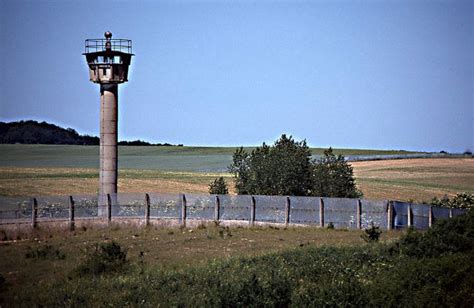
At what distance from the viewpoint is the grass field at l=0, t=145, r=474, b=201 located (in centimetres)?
7731

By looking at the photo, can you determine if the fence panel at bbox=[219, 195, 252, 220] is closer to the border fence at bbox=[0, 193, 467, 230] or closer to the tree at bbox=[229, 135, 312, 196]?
the border fence at bbox=[0, 193, 467, 230]

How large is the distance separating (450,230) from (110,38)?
107 feet

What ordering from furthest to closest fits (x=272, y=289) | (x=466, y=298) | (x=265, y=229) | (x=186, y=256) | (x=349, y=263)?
(x=265, y=229)
(x=186, y=256)
(x=349, y=263)
(x=272, y=289)
(x=466, y=298)

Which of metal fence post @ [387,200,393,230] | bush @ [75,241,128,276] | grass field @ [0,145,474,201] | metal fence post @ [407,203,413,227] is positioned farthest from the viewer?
grass field @ [0,145,474,201]

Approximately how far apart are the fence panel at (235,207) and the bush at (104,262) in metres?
16.5

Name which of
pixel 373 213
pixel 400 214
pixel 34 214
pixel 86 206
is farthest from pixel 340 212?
pixel 34 214

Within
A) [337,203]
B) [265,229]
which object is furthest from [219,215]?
[337,203]

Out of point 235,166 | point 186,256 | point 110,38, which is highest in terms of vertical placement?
point 110,38

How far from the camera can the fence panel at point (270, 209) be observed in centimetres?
5062

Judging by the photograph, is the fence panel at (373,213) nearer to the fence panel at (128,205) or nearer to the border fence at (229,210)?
the border fence at (229,210)

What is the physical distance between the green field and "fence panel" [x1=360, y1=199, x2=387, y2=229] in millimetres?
58343

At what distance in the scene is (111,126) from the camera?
58.2 metres

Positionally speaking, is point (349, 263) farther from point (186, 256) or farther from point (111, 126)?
point (111, 126)

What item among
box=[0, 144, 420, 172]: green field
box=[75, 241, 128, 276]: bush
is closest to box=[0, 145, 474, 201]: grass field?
box=[0, 144, 420, 172]: green field
